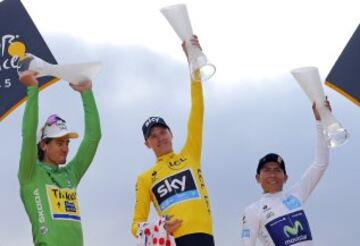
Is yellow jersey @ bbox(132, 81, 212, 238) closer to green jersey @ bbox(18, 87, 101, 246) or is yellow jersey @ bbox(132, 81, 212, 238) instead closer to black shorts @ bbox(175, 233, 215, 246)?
black shorts @ bbox(175, 233, 215, 246)

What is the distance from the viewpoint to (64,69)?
21.7 feet

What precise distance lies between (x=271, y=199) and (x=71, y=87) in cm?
207

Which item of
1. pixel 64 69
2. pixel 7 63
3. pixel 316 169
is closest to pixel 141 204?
pixel 64 69

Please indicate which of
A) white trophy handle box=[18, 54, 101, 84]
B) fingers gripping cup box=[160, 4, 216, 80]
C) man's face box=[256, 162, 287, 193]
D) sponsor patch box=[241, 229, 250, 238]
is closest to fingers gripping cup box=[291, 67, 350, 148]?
man's face box=[256, 162, 287, 193]

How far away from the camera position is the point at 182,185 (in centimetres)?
639

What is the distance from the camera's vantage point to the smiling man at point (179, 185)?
6.20m

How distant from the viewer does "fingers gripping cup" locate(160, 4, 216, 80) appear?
21.3 feet

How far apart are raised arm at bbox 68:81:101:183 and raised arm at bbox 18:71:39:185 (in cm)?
55

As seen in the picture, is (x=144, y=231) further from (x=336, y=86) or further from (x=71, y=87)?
(x=336, y=86)

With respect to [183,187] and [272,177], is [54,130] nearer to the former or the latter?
[183,187]

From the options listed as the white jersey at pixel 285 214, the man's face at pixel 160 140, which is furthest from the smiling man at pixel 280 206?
the man's face at pixel 160 140

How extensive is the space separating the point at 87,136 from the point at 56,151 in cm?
41

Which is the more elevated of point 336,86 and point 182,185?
point 336,86

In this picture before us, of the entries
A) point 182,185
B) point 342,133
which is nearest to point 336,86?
point 342,133
